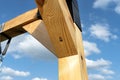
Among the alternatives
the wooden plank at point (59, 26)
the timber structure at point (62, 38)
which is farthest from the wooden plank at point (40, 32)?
the wooden plank at point (59, 26)

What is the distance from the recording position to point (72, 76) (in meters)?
1.12

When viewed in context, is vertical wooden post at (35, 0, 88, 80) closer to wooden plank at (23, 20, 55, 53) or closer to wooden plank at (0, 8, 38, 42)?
wooden plank at (23, 20, 55, 53)

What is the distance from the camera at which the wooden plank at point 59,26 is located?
106cm

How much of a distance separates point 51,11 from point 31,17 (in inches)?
17.2

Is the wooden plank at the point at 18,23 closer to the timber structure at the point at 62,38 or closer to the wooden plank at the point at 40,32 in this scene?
the wooden plank at the point at 40,32

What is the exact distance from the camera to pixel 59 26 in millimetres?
1108

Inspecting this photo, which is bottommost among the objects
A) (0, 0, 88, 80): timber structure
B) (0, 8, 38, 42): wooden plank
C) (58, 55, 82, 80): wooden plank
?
(58, 55, 82, 80): wooden plank

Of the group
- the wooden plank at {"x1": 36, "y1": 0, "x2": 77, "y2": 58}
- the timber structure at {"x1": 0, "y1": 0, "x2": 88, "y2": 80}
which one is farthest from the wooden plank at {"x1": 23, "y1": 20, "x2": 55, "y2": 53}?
the wooden plank at {"x1": 36, "y1": 0, "x2": 77, "y2": 58}

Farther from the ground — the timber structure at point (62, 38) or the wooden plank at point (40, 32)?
the wooden plank at point (40, 32)

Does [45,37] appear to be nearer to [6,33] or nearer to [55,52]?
[55,52]

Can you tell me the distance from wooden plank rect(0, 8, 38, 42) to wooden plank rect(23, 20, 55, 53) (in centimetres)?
4

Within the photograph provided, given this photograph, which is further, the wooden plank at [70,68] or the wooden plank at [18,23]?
the wooden plank at [18,23]

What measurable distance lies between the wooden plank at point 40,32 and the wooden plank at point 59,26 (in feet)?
0.49

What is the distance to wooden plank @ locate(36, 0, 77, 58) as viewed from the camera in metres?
1.06
